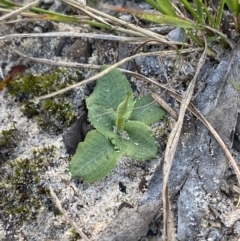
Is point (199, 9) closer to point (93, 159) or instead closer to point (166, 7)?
point (166, 7)

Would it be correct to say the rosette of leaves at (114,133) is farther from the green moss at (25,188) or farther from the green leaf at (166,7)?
the green leaf at (166,7)

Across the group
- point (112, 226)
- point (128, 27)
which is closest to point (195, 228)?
point (112, 226)

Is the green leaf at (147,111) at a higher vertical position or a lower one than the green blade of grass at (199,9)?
lower

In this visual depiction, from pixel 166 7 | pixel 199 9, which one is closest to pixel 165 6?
pixel 166 7

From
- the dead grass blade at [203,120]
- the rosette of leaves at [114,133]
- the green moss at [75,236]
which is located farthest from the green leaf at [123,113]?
the green moss at [75,236]

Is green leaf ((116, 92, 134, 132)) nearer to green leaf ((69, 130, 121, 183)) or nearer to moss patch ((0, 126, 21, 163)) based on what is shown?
green leaf ((69, 130, 121, 183))

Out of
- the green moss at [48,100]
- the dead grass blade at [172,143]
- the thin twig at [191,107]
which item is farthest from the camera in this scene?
the green moss at [48,100]

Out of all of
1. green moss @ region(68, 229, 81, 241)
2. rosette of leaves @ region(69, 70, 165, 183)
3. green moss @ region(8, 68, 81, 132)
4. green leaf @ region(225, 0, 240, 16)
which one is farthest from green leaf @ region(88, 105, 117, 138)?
green leaf @ region(225, 0, 240, 16)

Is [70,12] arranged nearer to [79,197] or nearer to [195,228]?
[79,197]
